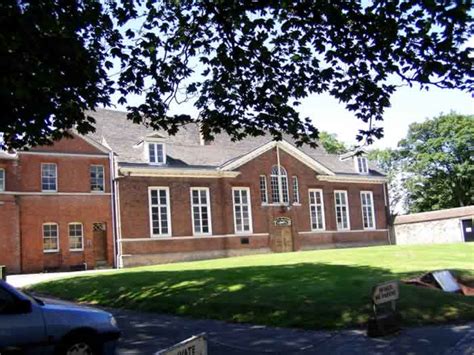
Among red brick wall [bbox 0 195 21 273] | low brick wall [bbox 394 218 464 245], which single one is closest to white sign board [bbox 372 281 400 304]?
red brick wall [bbox 0 195 21 273]

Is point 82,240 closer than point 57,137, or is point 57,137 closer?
point 57,137

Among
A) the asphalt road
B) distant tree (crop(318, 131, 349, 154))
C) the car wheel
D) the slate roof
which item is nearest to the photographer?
the car wheel

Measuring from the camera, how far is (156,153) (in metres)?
36.5

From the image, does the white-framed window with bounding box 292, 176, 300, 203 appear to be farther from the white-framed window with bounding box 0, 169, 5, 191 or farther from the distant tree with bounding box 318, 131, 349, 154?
the distant tree with bounding box 318, 131, 349, 154

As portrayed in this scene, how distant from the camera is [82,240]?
33812 millimetres

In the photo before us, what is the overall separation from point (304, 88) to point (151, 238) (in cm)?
2536

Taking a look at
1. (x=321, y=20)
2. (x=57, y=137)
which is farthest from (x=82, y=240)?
(x=321, y=20)

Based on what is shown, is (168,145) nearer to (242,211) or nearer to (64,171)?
(242,211)

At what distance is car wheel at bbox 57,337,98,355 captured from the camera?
25.4 ft

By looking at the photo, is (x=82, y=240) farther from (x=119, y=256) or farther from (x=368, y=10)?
(x=368, y=10)

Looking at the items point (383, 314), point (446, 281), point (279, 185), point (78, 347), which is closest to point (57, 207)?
point (279, 185)

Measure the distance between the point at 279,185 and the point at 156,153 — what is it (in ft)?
32.4

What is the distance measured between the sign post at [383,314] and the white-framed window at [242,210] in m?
28.1

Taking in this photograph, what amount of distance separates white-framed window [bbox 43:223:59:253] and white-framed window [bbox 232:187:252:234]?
466 inches
